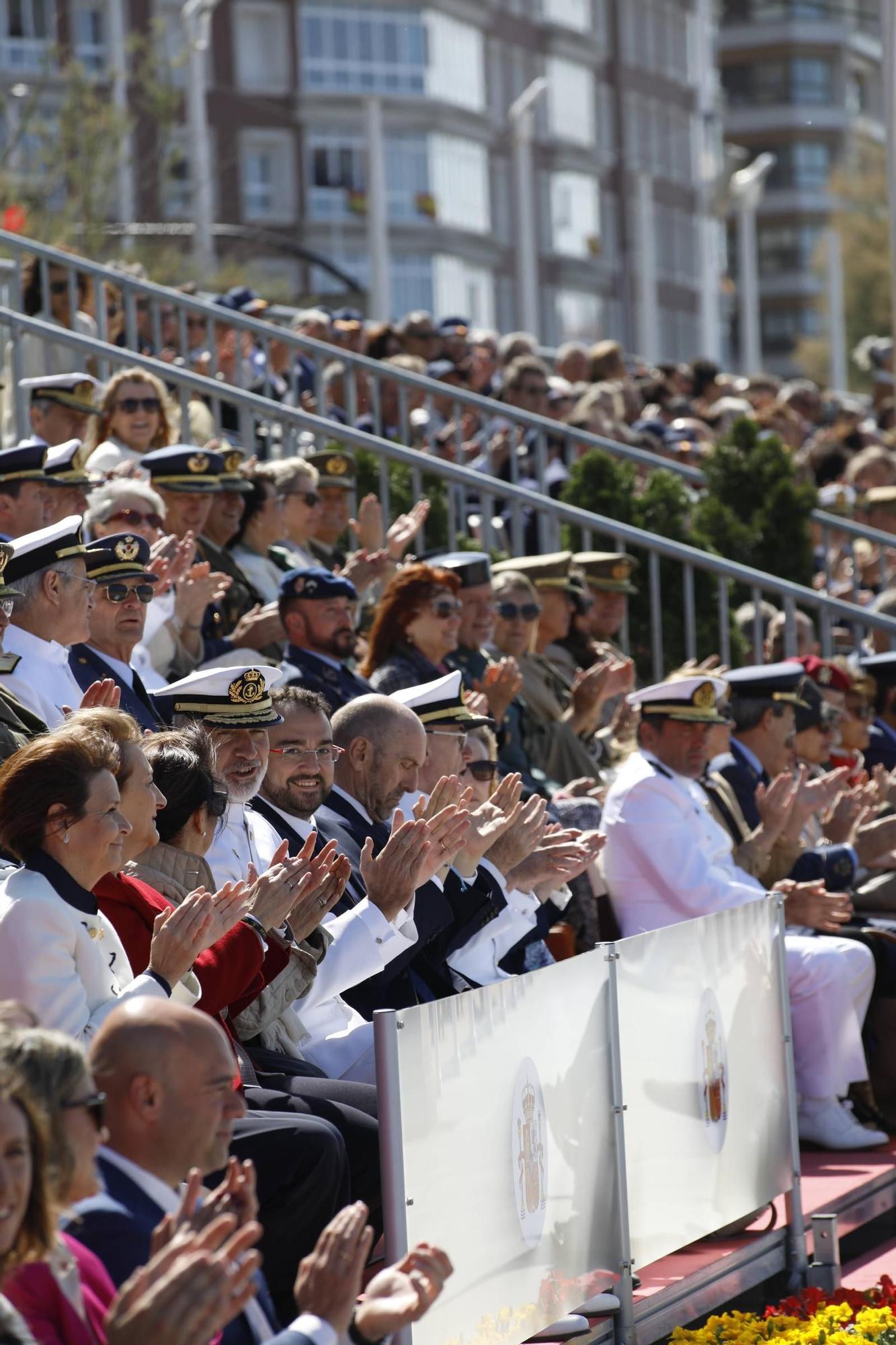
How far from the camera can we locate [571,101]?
60.1 m

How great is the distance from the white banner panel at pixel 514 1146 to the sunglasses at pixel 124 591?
2061 mm

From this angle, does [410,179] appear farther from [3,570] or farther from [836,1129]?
[3,570]

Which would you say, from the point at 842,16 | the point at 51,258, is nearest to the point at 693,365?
the point at 51,258

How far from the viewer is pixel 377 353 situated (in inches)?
584

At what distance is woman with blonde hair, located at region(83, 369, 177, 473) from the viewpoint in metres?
9.76

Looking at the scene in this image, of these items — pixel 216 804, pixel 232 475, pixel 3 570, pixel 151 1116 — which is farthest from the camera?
pixel 232 475

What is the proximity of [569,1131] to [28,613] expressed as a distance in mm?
2261

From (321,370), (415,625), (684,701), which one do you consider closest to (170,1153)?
(684,701)

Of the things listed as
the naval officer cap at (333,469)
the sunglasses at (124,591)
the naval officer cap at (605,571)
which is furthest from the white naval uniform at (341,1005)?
the naval officer cap at (605,571)

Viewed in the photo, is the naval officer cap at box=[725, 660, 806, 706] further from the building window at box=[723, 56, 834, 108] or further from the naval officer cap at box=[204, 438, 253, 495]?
the building window at box=[723, 56, 834, 108]

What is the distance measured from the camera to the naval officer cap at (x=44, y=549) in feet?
21.3

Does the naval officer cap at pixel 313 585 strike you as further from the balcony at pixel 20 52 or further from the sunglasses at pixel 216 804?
the balcony at pixel 20 52

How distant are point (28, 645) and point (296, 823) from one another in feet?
3.17

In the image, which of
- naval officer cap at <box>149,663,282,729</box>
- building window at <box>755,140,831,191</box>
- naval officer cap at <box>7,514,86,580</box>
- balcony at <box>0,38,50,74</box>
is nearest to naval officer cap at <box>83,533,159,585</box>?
naval officer cap at <box>7,514,86,580</box>
